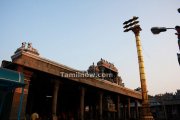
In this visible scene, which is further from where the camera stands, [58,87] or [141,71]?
[58,87]

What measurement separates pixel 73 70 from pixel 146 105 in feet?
27.5

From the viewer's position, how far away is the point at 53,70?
58.7ft

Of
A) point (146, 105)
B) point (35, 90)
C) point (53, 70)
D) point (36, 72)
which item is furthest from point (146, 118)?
point (35, 90)

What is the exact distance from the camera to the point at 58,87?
19.9 metres

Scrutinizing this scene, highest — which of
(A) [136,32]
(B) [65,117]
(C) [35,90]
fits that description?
(A) [136,32]

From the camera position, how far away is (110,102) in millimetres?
32156

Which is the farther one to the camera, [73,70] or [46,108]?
[46,108]

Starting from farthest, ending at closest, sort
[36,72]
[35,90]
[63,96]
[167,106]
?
[167,106], [63,96], [35,90], [36,72]

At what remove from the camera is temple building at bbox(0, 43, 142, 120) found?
616 inches

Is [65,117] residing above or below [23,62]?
below

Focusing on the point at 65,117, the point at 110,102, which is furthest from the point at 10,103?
the point at 110,102

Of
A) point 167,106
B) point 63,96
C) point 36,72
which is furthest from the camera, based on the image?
point 167,106

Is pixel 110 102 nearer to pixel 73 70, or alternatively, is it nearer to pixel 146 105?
pixel 73 70

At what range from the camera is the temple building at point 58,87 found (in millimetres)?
15656
